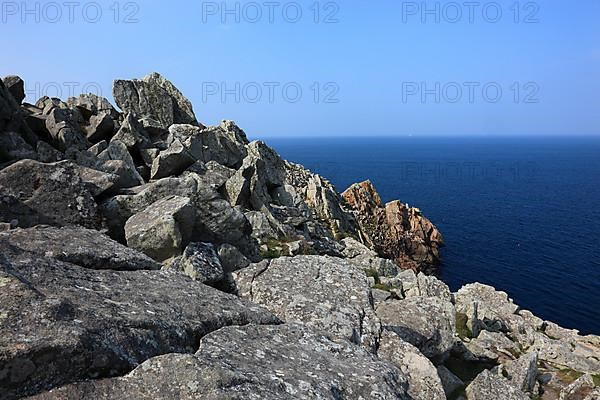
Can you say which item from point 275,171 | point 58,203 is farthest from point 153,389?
point 275,171

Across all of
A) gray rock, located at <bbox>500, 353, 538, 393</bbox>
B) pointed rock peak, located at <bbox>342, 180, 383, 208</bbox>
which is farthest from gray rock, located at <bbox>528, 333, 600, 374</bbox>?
pointed rock peak, located at <bbox>342, 180, 383, 208</bbox>

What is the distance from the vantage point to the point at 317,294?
14547 mm

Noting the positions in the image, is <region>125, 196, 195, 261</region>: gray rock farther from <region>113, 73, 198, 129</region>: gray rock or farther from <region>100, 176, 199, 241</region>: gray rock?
<region>113, 73, 198, 129</region>: gray rock

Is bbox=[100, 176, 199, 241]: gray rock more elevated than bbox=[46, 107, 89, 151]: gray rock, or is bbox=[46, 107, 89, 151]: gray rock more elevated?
bbox=[46, 107, 89, 151]: gray rock

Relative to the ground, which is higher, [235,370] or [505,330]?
[235,370]

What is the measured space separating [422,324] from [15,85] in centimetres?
3678

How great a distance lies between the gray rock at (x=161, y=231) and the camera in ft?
52.1

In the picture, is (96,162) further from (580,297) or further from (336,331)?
(580,297)

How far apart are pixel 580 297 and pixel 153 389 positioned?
90207 mm

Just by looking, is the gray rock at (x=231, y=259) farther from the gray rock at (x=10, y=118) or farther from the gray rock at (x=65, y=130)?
the gray rock at (x=10, y=118)

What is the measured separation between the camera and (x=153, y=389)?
6.73 meters

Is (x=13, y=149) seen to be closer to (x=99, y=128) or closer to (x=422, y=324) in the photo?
(x=99, y=128)

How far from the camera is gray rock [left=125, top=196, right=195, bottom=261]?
15.9m

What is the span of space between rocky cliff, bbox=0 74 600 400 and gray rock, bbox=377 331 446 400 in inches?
2.0
